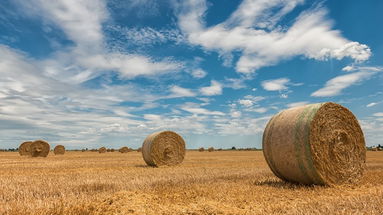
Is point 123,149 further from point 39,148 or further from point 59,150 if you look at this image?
point 39,148

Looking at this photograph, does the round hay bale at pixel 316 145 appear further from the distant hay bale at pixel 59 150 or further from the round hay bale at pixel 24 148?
the distant hay bale at pixel 59 150

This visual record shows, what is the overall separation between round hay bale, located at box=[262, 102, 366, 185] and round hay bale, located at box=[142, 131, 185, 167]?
27.3 ft

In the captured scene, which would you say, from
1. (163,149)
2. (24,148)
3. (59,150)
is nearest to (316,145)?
(163,149)

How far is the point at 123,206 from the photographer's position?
537cm

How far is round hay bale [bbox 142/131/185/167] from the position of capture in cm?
1711

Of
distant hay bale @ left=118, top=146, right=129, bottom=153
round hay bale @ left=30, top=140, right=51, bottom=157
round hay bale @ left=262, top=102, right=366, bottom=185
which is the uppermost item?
distant hay bale @ left=118, top=146, right=129, bottom=153

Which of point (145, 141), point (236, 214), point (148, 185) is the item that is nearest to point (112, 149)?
point (145, 141)

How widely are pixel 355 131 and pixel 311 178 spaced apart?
2323mm

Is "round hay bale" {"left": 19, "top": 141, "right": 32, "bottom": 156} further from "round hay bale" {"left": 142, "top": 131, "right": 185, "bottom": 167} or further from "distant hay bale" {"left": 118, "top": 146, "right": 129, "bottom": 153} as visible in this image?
"round hay bale" {"left": 142, "top": 131, "right": 185, "bottom": 167}

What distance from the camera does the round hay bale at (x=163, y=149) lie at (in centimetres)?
1711

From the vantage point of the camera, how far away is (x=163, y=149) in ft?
57.6

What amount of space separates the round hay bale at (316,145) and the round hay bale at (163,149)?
834cm

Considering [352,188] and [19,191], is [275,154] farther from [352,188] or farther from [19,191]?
[19,191]

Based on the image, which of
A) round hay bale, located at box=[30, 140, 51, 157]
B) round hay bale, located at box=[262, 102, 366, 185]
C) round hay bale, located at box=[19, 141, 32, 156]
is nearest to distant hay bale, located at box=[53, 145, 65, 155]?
round hay bale, located at box=[19, 141, 32, 156]
